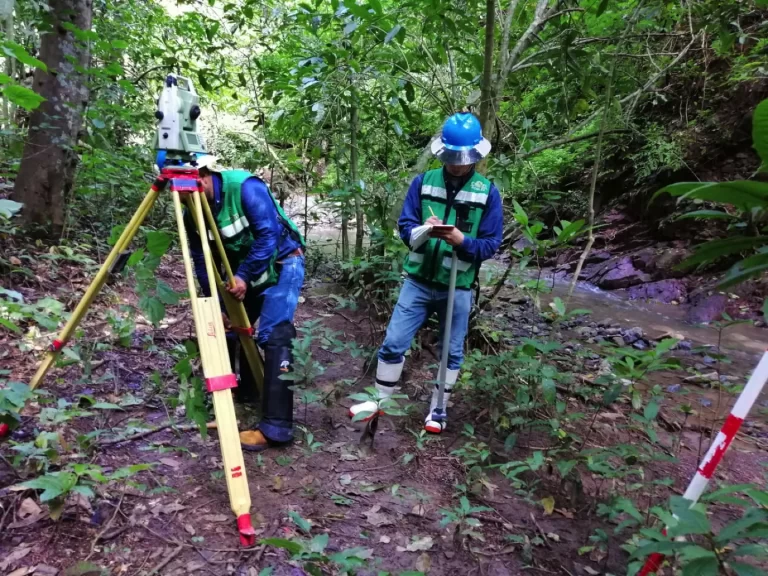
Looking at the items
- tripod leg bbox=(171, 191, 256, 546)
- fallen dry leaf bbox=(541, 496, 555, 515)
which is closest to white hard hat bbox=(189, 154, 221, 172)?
tripod leg bbox=(171, 191, 256, 546)

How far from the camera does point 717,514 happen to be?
2.37m

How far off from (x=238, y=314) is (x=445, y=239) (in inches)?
45.8

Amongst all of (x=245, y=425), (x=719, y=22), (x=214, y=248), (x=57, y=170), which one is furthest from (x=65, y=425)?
(x=719, y=22)

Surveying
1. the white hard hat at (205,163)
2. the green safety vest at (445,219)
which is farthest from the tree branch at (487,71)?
the white hard hat at (205,163)

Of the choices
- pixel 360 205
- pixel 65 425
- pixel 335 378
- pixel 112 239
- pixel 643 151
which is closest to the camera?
pixel 112 239

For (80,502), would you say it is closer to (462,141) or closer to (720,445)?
(720,445)

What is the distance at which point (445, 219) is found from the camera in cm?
289

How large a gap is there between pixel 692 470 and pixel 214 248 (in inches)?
118

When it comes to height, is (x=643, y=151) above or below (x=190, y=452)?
above

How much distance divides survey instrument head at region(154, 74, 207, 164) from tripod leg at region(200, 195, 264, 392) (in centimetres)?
21

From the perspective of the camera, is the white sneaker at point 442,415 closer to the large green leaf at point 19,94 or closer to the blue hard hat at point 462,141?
the blue hard hat at point 462,141

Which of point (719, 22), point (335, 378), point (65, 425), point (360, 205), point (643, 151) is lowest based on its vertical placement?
point (335, 378)

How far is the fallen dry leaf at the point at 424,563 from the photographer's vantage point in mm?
1876

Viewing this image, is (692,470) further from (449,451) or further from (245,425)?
(245,425)
